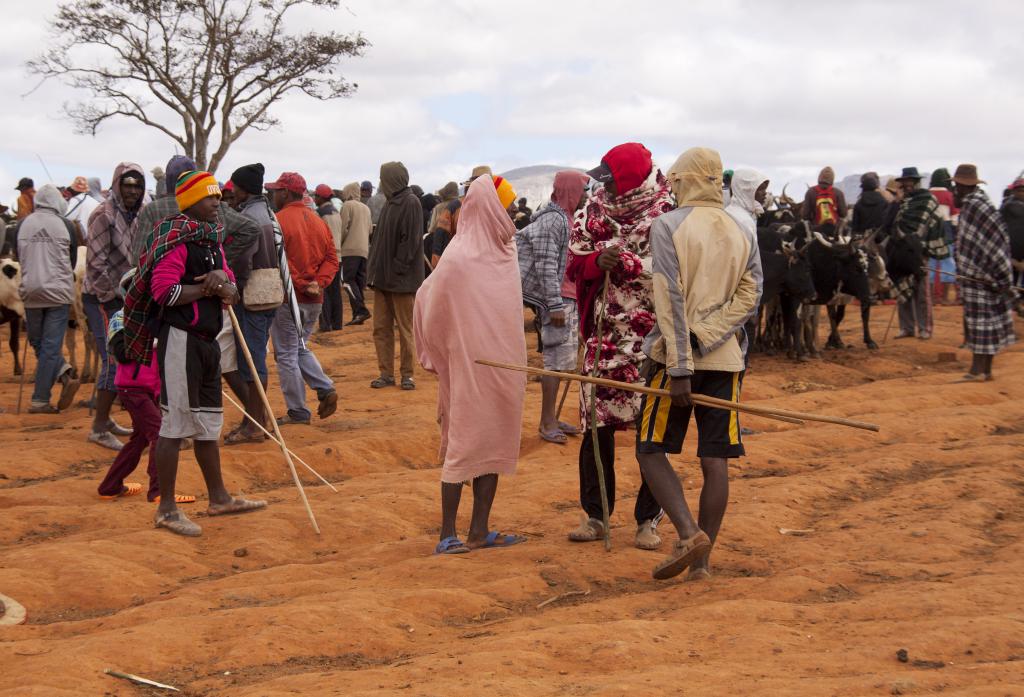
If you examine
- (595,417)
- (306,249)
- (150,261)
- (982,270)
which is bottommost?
(595,417)

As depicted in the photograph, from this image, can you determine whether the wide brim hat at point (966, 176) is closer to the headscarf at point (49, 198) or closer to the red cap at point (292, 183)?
the red cap at point (292, 183)

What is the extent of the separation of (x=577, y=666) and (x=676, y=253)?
6.71ft

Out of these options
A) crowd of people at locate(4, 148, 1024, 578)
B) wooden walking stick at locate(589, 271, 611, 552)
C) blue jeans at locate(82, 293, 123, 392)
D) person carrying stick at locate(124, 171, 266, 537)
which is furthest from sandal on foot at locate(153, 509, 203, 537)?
wooden walking stick at locate(589, 271, 611, 552)

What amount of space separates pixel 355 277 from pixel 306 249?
8.36 metres

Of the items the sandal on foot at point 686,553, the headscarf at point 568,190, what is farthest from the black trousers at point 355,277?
the sandal on foot at point 686,553

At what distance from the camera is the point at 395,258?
1234 cm

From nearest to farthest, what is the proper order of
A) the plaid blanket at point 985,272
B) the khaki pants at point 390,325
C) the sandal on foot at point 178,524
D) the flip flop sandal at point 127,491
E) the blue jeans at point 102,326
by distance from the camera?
the sandal on foot at point 178,524 → the flip flop sandal at point 127,491 → the blue jeans at point 102,326 → the khaki pants at point 390,325 → the plaid blanket at point 985,272

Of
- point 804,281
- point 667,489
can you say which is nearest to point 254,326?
point 667,489

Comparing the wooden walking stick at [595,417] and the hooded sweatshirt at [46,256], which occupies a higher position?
the hooded sweatshirt at [46,256]

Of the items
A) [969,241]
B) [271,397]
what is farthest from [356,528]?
[969,241]

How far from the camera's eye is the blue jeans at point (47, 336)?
37.8 ft

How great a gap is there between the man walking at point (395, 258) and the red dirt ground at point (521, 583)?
7.73 ft

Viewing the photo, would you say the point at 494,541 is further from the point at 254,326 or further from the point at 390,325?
the point at 390,325

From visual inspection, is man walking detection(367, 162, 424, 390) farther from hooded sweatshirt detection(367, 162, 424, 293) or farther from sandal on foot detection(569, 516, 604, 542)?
sandal on foot detection(569, 516, 604, 542)
